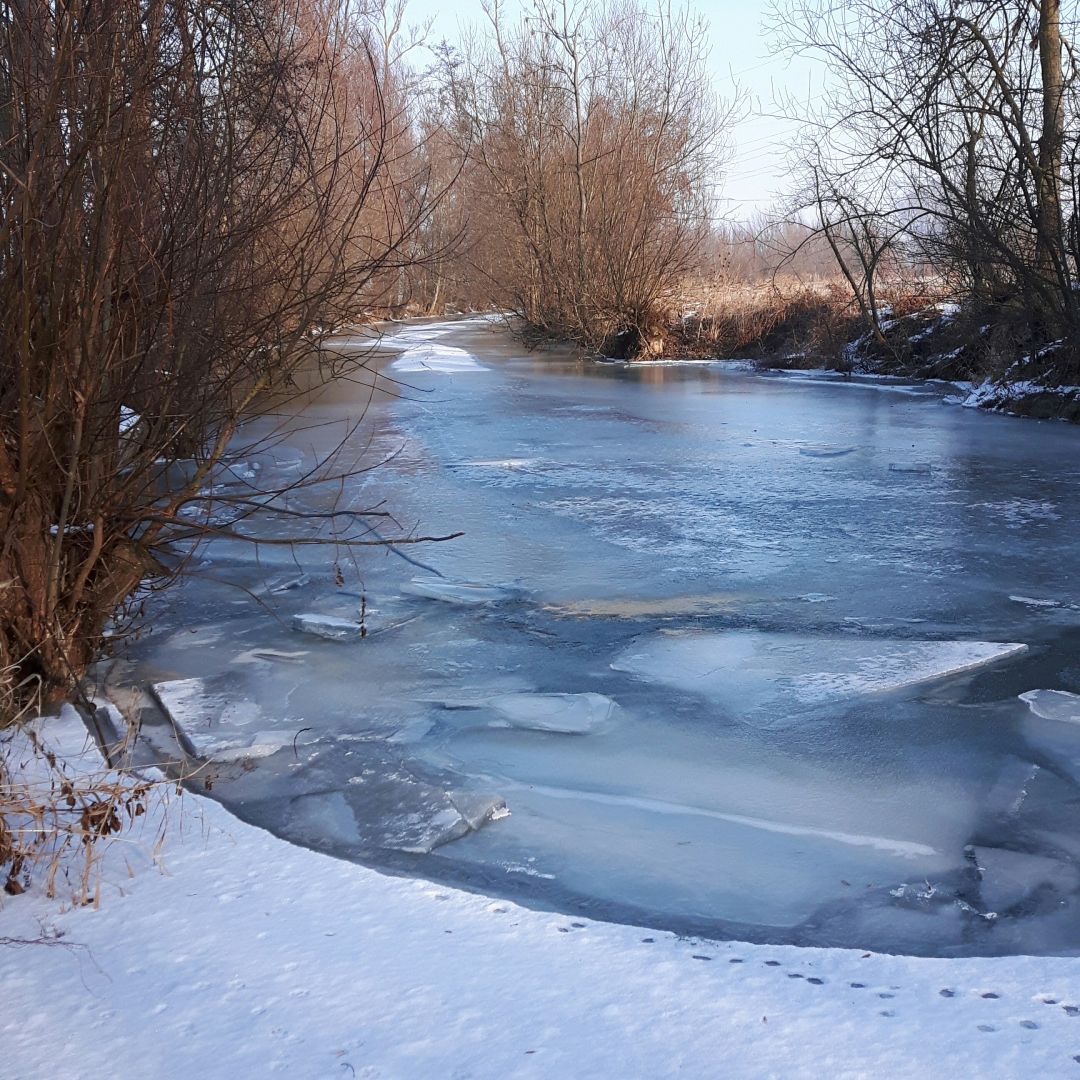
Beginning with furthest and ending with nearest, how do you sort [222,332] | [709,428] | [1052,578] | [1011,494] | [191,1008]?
[709,428] < [1011,494] < [1052,578] < [222,332] < [191,1008]

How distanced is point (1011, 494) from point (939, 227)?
8.12 metres

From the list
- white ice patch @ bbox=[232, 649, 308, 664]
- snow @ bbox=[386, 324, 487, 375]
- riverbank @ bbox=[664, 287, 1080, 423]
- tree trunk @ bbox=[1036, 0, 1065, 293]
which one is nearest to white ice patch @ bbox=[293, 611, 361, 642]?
white ice patch @ bbox=[232, 649, 308, 664]

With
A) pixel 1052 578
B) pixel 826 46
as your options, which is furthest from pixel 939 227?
pixel 1052 578

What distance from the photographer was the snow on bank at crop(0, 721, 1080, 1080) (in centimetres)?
204

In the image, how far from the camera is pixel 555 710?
13.2 feet

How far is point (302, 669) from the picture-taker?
450 centimetres

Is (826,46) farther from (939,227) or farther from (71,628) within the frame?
(71,628)

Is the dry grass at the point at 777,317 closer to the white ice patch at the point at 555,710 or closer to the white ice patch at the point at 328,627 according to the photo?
the white ice patch at the point at 328,627

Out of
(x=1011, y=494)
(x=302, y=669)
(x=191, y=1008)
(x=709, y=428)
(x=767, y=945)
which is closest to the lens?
(x=191, y=1008)

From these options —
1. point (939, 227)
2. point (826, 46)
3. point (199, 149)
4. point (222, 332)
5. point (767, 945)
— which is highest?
point (826, 46)

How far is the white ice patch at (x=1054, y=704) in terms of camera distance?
12.7 ft

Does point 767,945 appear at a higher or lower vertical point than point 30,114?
lower

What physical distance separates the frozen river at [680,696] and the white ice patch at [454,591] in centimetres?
2

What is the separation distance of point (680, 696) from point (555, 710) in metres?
0.47
